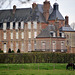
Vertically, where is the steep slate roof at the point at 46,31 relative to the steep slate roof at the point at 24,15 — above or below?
below

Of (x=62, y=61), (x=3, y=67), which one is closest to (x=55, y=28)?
(x=62, y=61)

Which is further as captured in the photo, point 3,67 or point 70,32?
point 70,32

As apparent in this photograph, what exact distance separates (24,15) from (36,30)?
5.28 m

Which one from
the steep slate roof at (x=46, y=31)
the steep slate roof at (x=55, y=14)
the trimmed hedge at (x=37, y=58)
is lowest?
the trimmed hedge at (x=37, y=58)

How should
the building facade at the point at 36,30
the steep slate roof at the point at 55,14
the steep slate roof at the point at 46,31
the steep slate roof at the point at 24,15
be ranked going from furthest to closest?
the steep slate roof at the point at 24,15 < the steep slate roof at the point at 55,14 < the building facade at the point at 36,30 < the steep slate roof at the point at 46,31

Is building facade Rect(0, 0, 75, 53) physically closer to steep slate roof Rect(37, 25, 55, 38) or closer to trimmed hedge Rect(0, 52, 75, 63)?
steep slate roof Rect(37, 25, 55, 38)

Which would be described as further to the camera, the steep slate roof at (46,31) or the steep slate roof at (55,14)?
the steep slate roof at (55,14)

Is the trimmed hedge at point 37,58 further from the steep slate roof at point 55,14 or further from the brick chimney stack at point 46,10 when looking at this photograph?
the brick chimney stack at point 46,10

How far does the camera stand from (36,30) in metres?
101

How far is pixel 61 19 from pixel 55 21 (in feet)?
10.2

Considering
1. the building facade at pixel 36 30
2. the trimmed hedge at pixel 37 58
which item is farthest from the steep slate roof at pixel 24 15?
the trimmed hedge at pixel 37 58

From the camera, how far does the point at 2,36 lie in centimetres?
10631

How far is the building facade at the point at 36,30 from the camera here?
93.9 meters

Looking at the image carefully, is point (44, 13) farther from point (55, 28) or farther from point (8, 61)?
point (8, 61)
